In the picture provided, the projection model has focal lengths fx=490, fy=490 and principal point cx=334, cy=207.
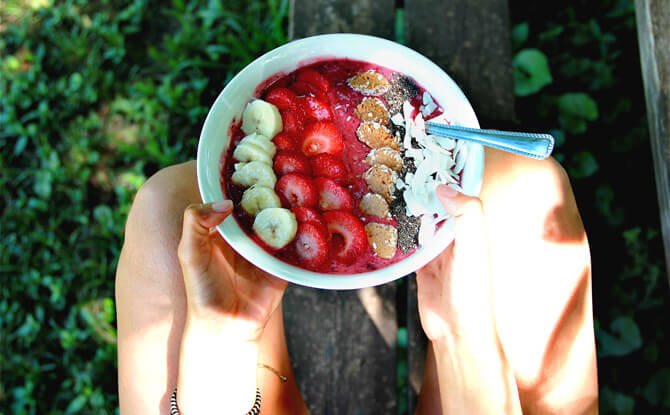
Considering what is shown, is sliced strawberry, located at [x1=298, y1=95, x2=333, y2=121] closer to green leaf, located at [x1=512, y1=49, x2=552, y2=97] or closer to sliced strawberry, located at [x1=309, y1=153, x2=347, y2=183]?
sliced strawberry, located at [x1=309, y1=153, x2=347, y2=183]

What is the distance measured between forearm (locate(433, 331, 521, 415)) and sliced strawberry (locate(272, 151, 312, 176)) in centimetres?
42

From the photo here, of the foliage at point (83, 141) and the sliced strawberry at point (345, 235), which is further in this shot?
the foliage at point (83, 141)

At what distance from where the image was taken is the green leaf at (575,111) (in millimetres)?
1475

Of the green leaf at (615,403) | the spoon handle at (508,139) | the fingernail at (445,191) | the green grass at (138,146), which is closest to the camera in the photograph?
the spoon handle at (508,139)

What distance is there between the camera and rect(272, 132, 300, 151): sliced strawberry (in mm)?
877

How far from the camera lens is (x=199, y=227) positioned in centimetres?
77

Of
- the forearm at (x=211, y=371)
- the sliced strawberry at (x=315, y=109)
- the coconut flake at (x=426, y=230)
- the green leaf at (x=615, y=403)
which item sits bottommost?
the green leaf at (x=615, y=403)

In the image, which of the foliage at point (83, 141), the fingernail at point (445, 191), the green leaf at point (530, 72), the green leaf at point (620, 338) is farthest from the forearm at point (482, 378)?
the foliage at point (83, 141)

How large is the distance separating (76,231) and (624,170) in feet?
5.66

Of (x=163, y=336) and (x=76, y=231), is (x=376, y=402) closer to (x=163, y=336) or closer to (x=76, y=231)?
(x=163, y=336)

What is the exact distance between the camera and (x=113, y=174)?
1.57 metres

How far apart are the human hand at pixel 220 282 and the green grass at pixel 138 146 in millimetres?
759

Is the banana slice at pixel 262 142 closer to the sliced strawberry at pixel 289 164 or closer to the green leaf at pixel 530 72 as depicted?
the sliced strawberry at pixel 289 164

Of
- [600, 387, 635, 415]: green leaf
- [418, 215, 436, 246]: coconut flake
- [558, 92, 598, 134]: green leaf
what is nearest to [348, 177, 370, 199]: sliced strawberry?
[418, 215, 436, 246]: coconut flake
